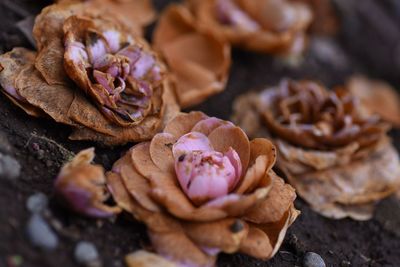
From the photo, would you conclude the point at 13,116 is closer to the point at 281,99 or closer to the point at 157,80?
the point at 157,80

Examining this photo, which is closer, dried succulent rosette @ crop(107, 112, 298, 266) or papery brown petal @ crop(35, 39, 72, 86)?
dried succulent rosette @ crop(107, 112, 298, 266)

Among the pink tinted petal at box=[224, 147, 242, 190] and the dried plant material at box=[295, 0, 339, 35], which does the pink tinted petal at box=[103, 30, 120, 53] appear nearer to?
the pink tinted petal at box=[224, 147, 242, 190]

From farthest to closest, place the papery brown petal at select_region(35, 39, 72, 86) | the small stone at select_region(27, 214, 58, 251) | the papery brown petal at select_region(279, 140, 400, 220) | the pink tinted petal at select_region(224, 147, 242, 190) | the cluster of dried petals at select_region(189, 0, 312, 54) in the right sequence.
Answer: the cluster of dried petals at select_region(189, 0, 312, 54) → the papery brown petal at select_region(279, 140, 400, 220) → the papery brown petal at select_region(35, 39, 72, 86) → the pink tinted petal at select_region(224, 147, 242, 190) → the small stone at select_region(27, 214, 58, 251)

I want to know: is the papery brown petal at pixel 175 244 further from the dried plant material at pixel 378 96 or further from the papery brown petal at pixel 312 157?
the dried plant material at pixel 378 96

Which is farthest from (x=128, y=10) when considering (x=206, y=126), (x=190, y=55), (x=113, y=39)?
(x=206, y=126)

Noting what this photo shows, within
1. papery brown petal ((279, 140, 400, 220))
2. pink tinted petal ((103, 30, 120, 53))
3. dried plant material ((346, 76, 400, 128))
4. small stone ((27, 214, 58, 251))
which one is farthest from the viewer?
dried plant material ((346, 76, 400, 128))

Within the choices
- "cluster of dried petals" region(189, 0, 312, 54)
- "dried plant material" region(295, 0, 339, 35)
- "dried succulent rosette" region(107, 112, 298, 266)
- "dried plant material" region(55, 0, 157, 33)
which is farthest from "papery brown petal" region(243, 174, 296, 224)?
"dried plant material" region(295, 0, 339, 35)
